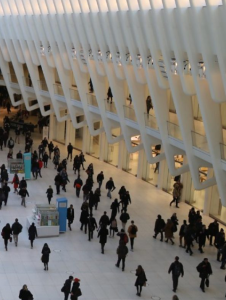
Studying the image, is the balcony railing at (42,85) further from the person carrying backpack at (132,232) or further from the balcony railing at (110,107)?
the person carrying backpack at (132,232)

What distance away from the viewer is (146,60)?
92.6ft

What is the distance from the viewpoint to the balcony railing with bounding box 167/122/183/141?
2823 cm

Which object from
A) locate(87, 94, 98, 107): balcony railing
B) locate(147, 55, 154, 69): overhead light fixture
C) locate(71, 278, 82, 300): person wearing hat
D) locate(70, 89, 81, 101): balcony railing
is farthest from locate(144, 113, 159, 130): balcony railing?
locate(71, 278, 82, 300): person wearing hat

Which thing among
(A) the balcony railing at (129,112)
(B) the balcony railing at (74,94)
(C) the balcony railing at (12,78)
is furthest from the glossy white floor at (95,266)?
(C) the balcony railing at (12,78)

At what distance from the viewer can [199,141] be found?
26578mm

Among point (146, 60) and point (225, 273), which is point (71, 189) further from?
point (225, 273)

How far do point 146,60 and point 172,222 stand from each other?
6.31 meters

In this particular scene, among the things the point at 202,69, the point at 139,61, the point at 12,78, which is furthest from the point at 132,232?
the point at 12,78

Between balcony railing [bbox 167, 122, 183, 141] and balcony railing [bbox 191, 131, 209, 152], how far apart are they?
1243 mm

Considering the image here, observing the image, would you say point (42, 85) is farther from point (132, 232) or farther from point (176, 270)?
point (176, 270)

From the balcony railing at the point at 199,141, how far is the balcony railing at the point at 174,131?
1.24m

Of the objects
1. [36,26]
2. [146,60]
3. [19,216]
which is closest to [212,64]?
[146,60]

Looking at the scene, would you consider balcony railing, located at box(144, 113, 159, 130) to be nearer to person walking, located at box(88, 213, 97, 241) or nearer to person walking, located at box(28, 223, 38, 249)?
person walking, located at box(88, 213, 97, 241)

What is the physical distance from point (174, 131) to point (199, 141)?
2.14 meters
